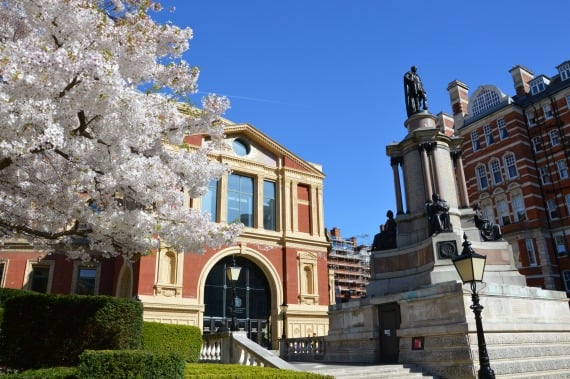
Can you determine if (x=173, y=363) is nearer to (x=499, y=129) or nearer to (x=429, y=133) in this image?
(x=429, y=133)

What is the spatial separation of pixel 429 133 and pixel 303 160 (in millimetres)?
19361

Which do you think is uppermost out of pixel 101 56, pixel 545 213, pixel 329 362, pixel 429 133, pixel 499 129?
pixel 499 129

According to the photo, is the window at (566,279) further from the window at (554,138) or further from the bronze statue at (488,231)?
the bronze statue at (488,231)

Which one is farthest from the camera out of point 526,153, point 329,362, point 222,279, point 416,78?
→ point 526,153

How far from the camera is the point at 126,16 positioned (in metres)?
9.45

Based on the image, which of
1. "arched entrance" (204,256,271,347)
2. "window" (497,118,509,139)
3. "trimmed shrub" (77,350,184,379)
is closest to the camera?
"trimmed shrub" (77,350,184,379)

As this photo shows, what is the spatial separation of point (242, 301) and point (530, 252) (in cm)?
2408

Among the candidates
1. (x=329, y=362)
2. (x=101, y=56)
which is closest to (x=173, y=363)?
(x=101, y=56)

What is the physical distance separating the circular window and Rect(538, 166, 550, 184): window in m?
25.8

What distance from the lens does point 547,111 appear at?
3794cm

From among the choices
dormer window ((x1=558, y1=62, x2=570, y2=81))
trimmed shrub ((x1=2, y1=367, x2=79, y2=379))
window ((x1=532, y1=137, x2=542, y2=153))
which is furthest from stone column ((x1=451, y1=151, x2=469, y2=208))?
dormer window ((x1=558, y1=62, x2=570, y2=81))

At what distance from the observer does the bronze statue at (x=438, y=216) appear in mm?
13211

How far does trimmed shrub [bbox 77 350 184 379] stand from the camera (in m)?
6.75

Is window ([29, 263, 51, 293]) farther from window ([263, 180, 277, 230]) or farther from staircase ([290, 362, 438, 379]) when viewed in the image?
staircase ([290, 362, 438, 379])
